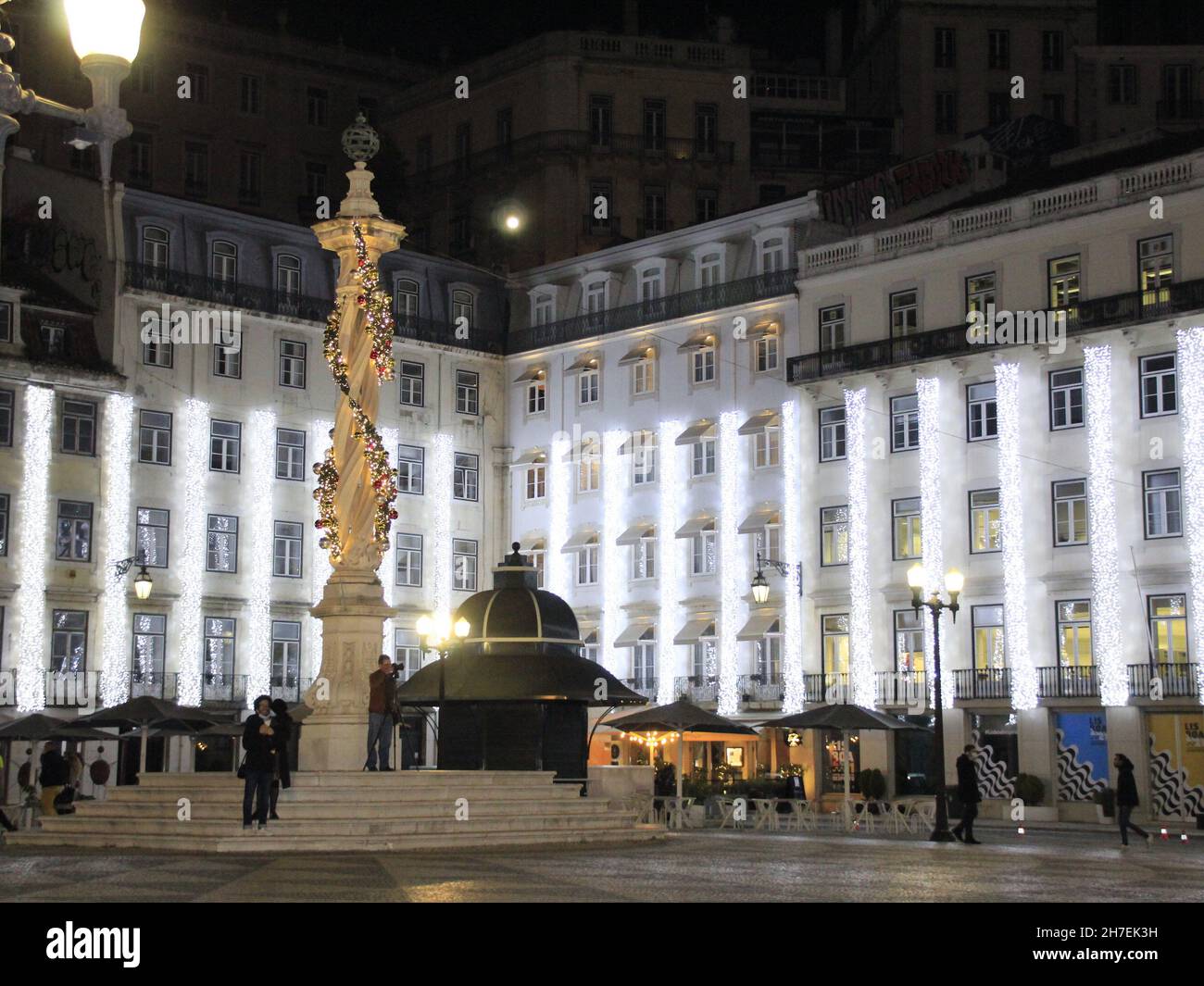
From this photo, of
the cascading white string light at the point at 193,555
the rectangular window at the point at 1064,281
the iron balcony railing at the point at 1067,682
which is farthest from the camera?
the cascading white string light at the point at 193,555

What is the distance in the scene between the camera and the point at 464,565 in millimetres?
63250

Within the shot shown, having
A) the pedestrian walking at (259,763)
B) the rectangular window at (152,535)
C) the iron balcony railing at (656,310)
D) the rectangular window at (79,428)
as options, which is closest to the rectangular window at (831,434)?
the iron balcony railing at (656,310)

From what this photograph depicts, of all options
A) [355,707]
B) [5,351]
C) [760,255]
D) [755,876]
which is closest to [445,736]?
[355,707]

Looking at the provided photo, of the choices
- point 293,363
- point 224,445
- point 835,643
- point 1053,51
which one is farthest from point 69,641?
point 1053,51

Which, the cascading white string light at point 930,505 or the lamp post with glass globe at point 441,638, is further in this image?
→ the cascading white string light at point 930,505

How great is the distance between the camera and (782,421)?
57.0 m

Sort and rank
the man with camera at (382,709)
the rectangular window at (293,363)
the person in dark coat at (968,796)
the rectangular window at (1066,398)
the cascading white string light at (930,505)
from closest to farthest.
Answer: the man with camera at (382,709) → the person in dark coat at (968,796) → the rectangular window at (1066,398) → the cascading white string light at (930,505) → the rectangular window at (293,363)

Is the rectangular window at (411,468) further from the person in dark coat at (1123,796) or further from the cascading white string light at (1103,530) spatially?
A: the person in dark coat at (1123,796)

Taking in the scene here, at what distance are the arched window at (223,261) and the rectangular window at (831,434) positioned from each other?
18.0m

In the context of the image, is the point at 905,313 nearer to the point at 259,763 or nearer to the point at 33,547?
the point at 33,547

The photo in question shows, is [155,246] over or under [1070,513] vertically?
over

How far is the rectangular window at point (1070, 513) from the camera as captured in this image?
50219 mm

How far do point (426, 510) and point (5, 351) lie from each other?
14.9m

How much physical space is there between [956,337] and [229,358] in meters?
21.2
